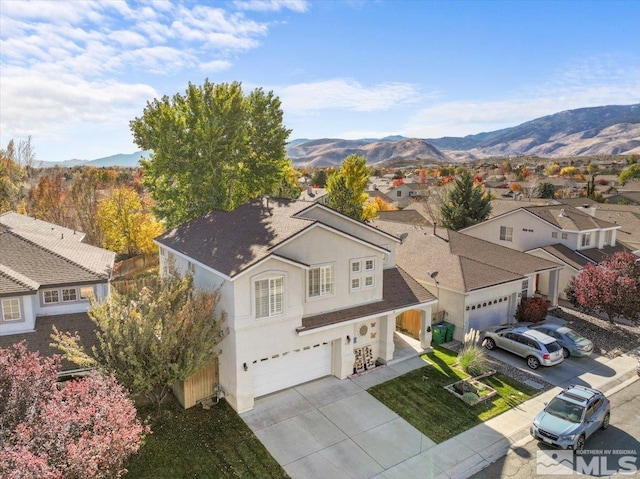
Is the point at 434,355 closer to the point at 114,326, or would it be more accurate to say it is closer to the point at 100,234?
the point at 114,326

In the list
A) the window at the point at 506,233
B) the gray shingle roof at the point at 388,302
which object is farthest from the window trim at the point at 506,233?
the gray shingle roof at the point at 388,302

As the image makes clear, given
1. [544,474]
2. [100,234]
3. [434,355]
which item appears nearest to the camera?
[544,474]

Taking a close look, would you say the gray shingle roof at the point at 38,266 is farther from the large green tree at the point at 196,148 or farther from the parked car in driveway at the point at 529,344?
the parked car in driveway at the point at 529,344

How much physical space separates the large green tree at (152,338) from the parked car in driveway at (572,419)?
1243 centimetres

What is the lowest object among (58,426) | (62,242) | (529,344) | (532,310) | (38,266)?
(529,344)

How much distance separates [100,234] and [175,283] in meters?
31.5

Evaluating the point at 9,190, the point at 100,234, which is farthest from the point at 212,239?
the point at 9,190

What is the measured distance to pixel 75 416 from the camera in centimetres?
997

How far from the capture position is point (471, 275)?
24.3 metres

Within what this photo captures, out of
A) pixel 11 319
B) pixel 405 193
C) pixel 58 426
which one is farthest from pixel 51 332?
pixel 405 193

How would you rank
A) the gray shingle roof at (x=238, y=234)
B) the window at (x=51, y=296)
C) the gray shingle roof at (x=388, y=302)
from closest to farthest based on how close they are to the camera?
1. the gray shingle roof at (x=238, y=234)
2. the gray shingle roof at (x=388, y=302)
3. the window at (x=51, y=296)

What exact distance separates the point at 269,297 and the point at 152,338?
4532mm

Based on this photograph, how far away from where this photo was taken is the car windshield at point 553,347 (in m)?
20.3
